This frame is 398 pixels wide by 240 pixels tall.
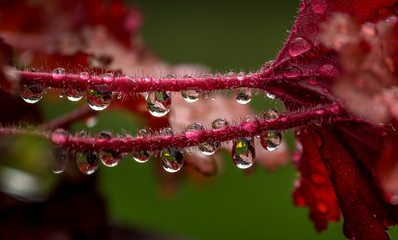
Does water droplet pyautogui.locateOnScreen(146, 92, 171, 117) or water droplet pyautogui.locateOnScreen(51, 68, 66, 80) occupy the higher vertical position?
water droplet pyautogui.locateOnScreen(51, 68, 66, 80)

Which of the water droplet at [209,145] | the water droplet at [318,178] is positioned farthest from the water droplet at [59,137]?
the water droplet at [318,178]

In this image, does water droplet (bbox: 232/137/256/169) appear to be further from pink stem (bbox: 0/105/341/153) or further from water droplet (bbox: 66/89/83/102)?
water droplet (bbox: 66/89/83/102)

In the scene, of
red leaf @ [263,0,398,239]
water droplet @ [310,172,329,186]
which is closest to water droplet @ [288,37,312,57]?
red leaf @ [263,0,398,239]

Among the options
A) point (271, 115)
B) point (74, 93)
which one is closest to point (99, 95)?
point (74, 93)

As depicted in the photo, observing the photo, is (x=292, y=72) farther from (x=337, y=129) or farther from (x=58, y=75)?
(x=58, y=75)

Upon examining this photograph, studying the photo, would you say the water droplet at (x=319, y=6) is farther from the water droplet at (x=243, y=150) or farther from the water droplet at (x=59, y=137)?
the water droplet at (x=59, y=137)

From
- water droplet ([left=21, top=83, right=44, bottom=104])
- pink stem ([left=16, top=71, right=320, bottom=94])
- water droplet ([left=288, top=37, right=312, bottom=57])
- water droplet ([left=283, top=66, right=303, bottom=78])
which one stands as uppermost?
water droplet ([left=288, top=37, right=312, bottom=57])
